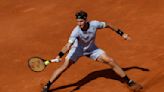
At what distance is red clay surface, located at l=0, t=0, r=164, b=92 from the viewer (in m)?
10.9

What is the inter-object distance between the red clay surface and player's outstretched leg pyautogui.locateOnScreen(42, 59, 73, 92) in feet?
1.34

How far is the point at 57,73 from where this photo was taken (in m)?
10.2

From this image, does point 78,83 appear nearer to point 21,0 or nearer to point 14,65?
point 14,65

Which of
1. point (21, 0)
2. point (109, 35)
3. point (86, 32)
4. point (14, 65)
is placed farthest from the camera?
point (21, 0)

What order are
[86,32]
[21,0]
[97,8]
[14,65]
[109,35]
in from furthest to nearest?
1. [21,0]
2. [97,8]
3. [109,35]
4. [14,65]
5. [86,32]

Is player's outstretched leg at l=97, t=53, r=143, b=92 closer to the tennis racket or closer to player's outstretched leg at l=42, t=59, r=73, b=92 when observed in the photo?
player's outstretched leg at l=42, t=59, r=73, b=92

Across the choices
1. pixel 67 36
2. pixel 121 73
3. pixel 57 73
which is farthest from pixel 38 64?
pixel 67 36

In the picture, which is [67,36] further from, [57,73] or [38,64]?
[38,64]

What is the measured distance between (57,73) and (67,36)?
3.74 meters

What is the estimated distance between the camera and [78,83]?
1092 cm

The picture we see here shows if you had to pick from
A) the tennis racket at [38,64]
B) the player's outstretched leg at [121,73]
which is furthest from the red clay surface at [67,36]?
the tennis racket at [38,64]

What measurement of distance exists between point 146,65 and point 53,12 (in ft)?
19.0

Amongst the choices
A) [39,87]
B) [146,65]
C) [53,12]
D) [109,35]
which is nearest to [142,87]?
[146,65]

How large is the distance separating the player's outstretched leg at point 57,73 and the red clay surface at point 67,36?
1.34ft
